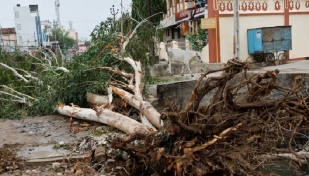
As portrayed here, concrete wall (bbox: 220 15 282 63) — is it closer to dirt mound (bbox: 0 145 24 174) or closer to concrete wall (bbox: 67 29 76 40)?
dirt mound (bbox: 0 145 24 174)

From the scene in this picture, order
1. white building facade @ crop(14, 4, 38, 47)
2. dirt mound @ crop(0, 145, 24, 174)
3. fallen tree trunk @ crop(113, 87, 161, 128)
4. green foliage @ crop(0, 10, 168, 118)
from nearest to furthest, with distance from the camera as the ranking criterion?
dirt mound @ crop(0, 145, 24, 174), fallen tree trunk @ crop(113, 87, 161, 128), green foliage @ crop(0, 10, 168, 118), white building facade @ crop(14, 4, 38, 47)

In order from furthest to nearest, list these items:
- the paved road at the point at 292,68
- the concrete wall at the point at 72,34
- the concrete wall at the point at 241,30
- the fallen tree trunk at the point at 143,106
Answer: the concrete wall at the point at 72,34 → the concrete wall at the point at 241,30 → the paved road at the point at 292,68 → the fallen tree trunk at the point at 143,106

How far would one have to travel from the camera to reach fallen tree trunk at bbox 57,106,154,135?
6.50 meters

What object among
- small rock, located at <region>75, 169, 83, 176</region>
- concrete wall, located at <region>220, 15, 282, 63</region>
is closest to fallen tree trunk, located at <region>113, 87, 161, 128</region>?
small rock, located at <region>75, 169, 83, 176</region>

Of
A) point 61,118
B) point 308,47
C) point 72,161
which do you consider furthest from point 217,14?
point 72,161

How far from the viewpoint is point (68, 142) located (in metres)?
6.68

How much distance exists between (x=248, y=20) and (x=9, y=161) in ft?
43.1

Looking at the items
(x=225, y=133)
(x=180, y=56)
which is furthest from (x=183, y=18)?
(x=225, y=133)

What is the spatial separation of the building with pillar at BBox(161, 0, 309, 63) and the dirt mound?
10.8 metres

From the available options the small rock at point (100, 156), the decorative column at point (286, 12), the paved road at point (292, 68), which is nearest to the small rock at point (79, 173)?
the small rock at point (100, 156)

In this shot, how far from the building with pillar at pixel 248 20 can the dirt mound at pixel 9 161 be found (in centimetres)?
1076

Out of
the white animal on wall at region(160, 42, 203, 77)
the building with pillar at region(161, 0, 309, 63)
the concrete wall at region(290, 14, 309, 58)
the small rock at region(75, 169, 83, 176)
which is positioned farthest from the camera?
the concrete wall at region(290, 14, 309, 58)

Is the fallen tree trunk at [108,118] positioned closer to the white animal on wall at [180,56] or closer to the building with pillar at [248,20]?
the white animal on wall at [180,56]

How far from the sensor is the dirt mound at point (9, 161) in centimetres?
534
